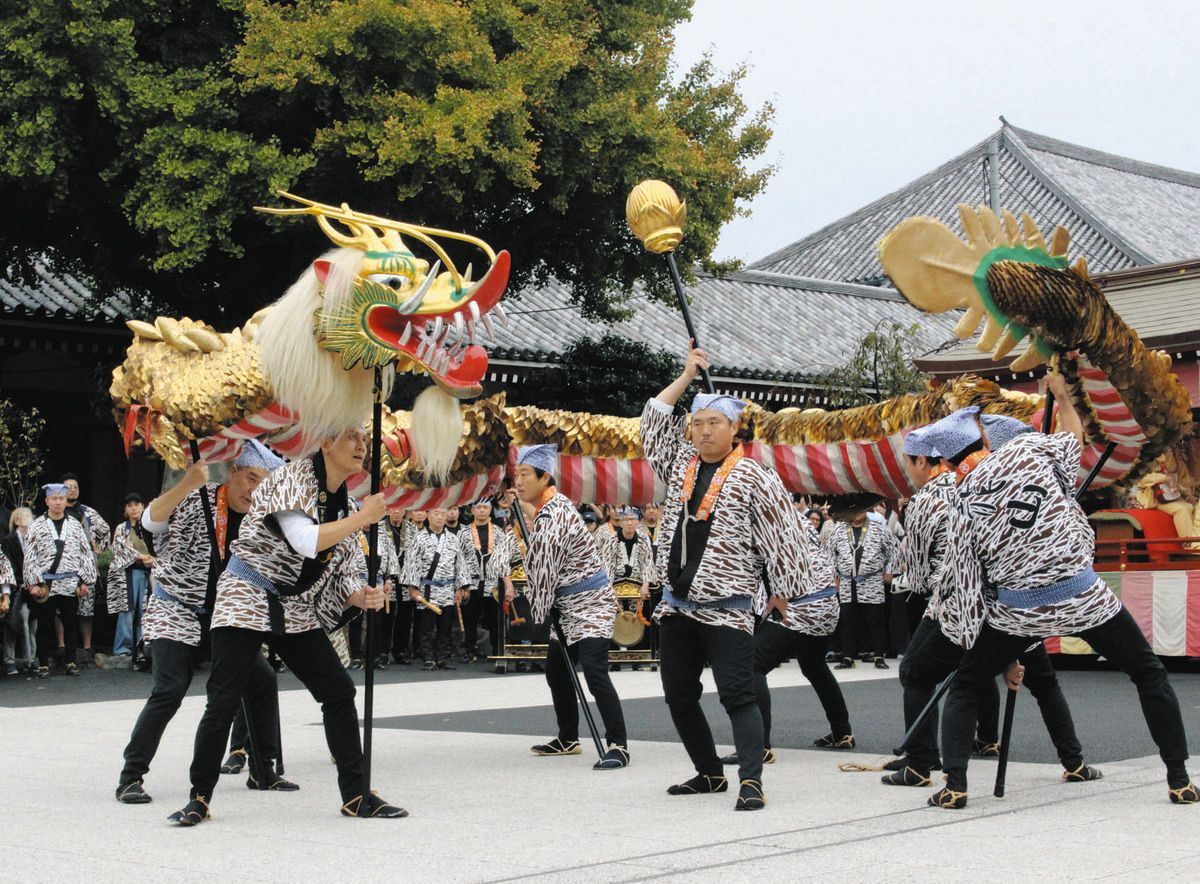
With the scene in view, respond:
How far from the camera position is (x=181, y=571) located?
271 inches

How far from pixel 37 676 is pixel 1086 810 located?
11.0 meters

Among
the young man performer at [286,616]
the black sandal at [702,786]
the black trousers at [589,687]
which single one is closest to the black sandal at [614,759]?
the black trousers at [589,687]

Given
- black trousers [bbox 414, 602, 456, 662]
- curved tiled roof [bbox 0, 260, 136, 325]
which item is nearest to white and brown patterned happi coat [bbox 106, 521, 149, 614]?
curved tiled roof [bbox 0, 260, 136, 325]

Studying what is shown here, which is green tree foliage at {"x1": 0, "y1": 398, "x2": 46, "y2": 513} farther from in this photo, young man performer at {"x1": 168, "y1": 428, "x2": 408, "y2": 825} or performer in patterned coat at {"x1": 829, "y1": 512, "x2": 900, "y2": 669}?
young man performer at {"x1": 168, "y1": 428, "x2": 408, "y2": 825}

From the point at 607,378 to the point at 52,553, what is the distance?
604 centimetres

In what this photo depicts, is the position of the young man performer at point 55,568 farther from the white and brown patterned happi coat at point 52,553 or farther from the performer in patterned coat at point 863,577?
the performer in patterned coat at point 863,577

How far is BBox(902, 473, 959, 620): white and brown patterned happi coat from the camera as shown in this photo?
23.5ft

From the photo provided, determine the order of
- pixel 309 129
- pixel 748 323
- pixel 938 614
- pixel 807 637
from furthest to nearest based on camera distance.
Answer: pixel 748 323
pixel 309 129
pixel 807 637
pixel 938 614

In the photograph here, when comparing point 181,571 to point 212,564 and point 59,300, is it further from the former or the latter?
point 59,300

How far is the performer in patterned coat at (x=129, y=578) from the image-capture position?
47.9ft

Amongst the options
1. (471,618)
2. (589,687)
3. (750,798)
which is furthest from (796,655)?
(471,618)

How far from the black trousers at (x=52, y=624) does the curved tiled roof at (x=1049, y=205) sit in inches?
780

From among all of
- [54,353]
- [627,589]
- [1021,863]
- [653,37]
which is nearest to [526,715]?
[627,589]

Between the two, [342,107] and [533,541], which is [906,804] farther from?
[342,107]
